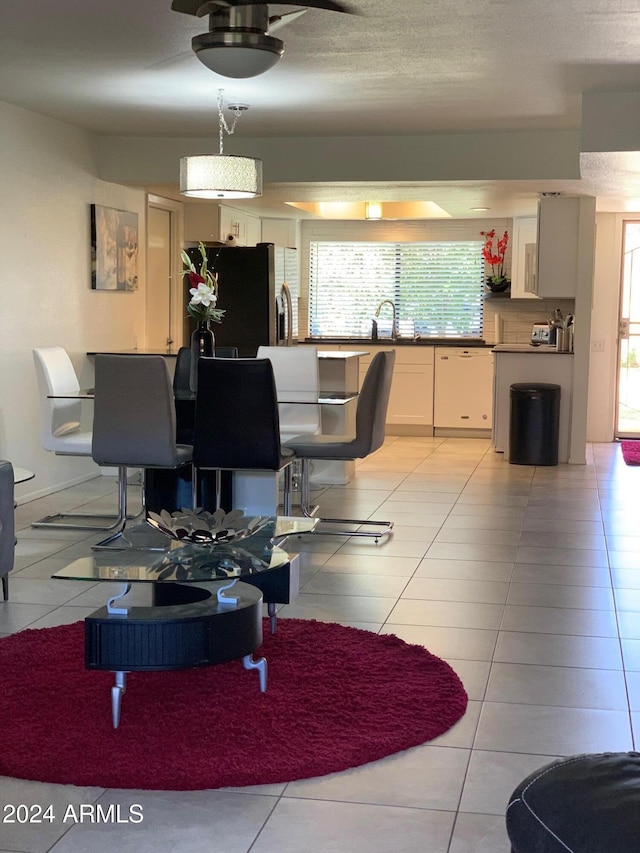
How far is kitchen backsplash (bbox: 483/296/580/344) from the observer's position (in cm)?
1040

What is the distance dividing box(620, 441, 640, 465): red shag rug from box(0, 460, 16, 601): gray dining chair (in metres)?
5.93

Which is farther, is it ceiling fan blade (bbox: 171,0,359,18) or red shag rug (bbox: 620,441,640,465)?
red shag rug (bbox: 620,441,640,465)

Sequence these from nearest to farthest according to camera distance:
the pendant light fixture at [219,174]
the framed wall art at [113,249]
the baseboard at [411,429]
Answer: the pendant light fixture at [219,174], the framed wall art at [113,249], the baseboard at [411,429]

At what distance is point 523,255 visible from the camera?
10.2m

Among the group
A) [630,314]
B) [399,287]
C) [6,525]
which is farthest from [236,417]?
[630,314]

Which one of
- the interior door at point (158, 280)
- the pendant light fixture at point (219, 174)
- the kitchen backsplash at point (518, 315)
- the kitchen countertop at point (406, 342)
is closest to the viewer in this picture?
the pendant light fixture at point (219, 174)

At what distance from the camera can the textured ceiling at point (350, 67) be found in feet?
14.3

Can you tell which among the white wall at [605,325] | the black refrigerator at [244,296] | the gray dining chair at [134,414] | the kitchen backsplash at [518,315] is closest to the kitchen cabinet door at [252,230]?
the black refrigerator at [244,296]

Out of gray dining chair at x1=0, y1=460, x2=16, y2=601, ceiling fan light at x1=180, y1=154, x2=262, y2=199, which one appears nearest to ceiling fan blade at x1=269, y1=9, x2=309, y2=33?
ceiling fan light at x1=180, y1=154, x2=262, y2=199

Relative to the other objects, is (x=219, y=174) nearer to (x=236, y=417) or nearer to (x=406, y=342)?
(x=236, y=417)

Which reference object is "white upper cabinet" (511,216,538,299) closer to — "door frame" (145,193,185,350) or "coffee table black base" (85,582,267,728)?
"door frame" (145,193,185,350)

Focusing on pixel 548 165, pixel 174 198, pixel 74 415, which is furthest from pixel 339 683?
pixel 174 198

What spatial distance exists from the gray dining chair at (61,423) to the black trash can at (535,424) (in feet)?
12.4

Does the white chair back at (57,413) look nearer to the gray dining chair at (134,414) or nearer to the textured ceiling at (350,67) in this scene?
the gray dining chair at (134,414)
